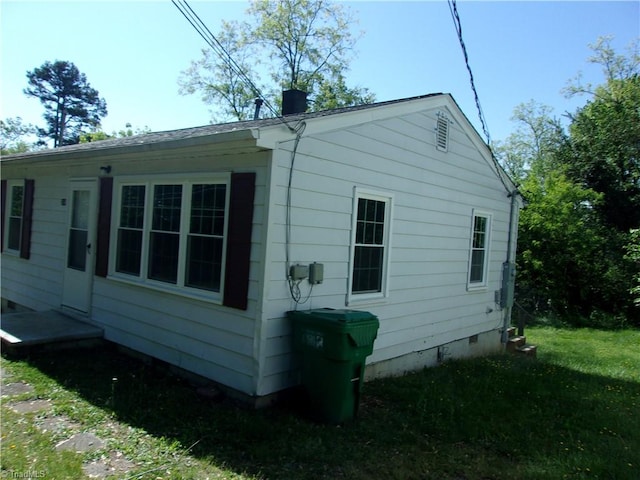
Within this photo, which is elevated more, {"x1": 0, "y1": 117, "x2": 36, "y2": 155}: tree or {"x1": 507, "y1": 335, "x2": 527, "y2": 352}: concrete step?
{"x1": 0, "y1": 117, "x2": 36, "y2": 155}: tree

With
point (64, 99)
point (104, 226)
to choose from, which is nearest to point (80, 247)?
point (104, 226)

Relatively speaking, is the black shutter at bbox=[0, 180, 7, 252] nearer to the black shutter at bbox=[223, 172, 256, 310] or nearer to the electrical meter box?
the black shutter at bbox=[223, 172, 256, 310]

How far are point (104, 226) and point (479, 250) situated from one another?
6.55 m

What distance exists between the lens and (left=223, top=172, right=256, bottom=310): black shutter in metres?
4.93

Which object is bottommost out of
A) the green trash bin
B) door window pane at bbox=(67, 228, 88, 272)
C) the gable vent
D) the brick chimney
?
the green trash bin

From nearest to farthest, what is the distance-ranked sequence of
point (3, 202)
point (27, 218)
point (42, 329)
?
point (42, 329) < point (27, 218) < point (3, 202)

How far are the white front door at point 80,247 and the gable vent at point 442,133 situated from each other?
541 centimetres

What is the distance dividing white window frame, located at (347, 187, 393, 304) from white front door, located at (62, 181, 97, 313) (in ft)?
13.1

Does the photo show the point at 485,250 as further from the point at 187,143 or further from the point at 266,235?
the point at 187,143

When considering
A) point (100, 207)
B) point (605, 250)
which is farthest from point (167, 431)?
point (605, 250)

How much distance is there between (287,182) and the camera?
4.94m

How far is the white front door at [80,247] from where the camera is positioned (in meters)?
7.16

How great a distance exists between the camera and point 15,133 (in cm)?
4478

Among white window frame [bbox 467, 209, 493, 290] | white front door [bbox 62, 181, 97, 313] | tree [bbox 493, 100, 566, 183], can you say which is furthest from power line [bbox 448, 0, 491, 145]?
tree [bbox 493, 100, 566, 183]
